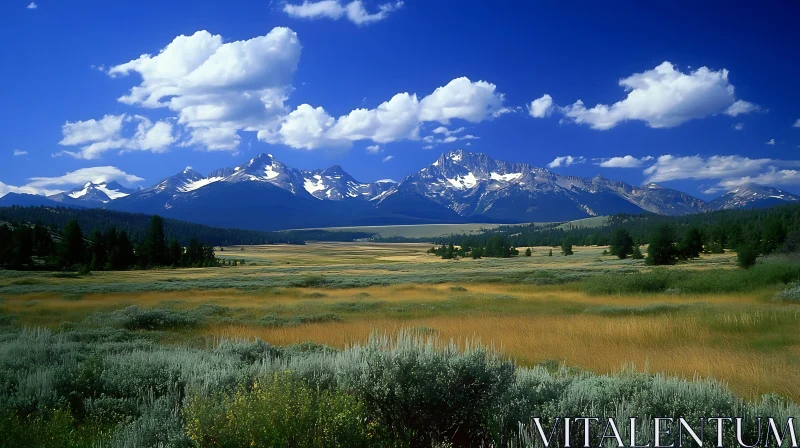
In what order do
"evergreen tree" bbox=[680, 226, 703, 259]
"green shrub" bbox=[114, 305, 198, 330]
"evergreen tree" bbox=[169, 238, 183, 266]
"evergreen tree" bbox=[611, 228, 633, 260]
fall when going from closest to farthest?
"green shrub" bbox=[114, 305, 198, 330], "evergreen tree" bbox=[680, 226, 703, 259], "evergreen tree" bbox=[169, 238, 183, 266], "evergreen tree" bbox=[611, 228, 633, 260]

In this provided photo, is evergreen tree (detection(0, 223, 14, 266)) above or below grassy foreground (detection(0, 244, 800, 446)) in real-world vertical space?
above

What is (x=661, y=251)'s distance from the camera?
2269 inches

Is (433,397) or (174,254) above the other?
(433,397)

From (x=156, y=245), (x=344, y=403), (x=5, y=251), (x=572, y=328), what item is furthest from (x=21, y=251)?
(x=344, y=403)

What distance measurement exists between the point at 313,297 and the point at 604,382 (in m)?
24.5

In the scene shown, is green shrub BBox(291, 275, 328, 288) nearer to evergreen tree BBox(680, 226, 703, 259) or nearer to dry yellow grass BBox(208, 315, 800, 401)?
dry yellow grass BBox(208, 315, 800, 401)

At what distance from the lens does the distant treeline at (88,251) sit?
137ft

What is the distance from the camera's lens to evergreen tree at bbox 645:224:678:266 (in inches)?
2250

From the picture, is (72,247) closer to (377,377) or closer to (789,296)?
(377,377)

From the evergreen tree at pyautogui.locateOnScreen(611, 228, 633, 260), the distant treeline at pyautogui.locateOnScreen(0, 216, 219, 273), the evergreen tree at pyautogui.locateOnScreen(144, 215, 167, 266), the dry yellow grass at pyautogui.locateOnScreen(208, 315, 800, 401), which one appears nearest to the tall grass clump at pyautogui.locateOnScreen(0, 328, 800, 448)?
the dry yellow grass at pyautogui.locateOnScreen(208, 315, 800, 401)

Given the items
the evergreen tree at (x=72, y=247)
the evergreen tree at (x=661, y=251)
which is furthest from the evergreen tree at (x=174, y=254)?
the evergreen tree at (x=661, y=251)

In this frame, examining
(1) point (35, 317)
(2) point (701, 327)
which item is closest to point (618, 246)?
(2) point (701, 327)

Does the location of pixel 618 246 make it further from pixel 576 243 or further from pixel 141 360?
pixel 576 243

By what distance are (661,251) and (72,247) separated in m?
71.6
